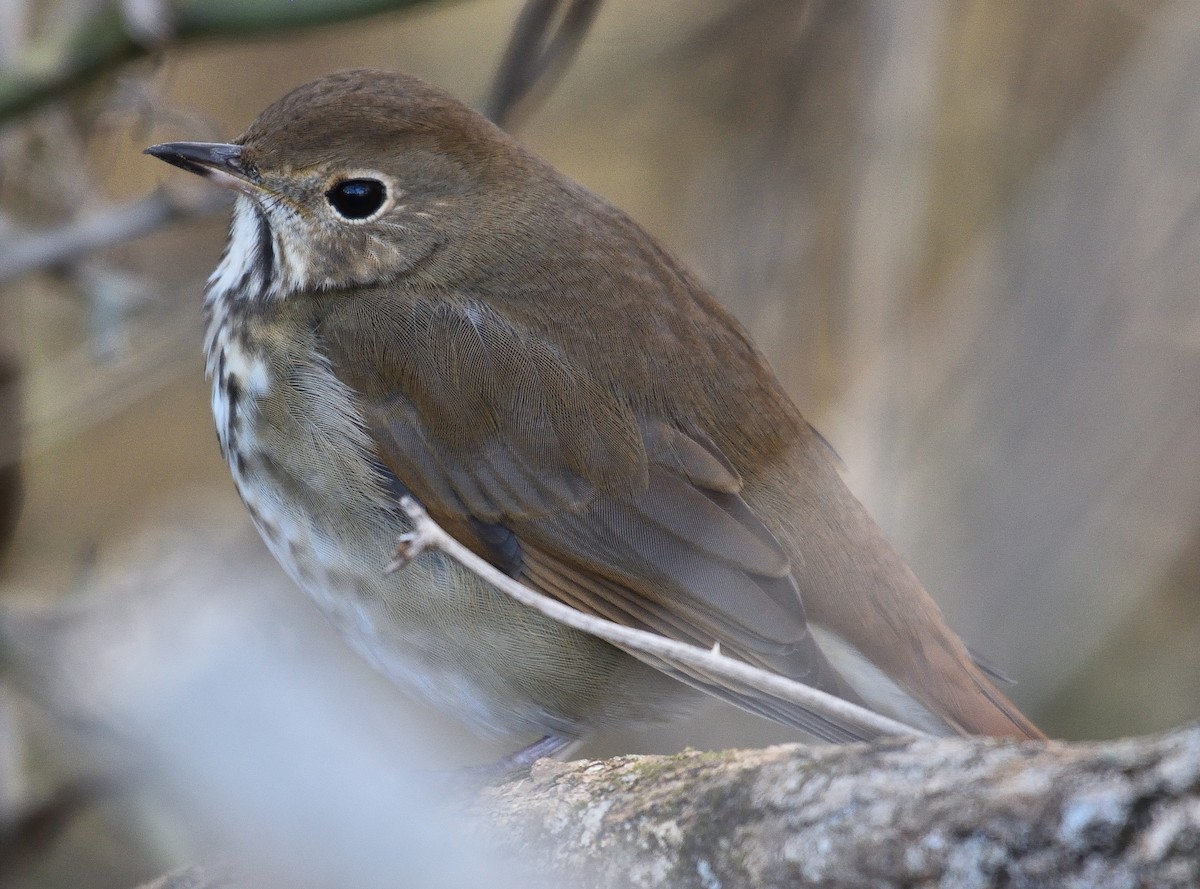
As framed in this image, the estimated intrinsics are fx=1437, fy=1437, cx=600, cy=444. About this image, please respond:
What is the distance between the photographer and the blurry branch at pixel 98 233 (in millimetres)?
4078

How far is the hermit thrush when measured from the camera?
3.06 meters

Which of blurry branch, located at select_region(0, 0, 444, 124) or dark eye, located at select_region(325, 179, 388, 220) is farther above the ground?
blurry branch, located at select_region(0, 0, 444, 124)

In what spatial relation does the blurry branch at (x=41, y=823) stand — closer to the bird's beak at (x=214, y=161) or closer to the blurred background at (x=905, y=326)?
the blurred background at (x=905, y=326)

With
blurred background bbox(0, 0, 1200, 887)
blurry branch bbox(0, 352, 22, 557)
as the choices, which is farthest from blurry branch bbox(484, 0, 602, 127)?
blurry branch bbox(0, 352, 22, 557)

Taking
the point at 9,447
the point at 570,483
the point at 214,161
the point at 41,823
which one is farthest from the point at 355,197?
the point at 41,823

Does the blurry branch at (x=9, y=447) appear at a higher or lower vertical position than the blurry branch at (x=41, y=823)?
higher

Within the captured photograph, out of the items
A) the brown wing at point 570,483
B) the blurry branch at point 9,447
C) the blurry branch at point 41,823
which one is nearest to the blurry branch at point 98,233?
the blurry branch at point 9,447

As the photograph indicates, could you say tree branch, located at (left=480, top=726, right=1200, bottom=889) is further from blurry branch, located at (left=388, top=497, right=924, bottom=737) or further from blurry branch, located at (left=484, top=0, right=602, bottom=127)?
blurry branch, located at (left=484, top=0, right=602, bottom=127)

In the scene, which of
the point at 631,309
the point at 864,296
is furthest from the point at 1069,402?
the point at 631,309

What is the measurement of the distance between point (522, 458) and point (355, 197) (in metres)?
0.80

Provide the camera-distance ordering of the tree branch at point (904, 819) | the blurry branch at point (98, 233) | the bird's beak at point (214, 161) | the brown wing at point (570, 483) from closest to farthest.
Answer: the tree branch at point (904, 819), the brown wing at point (570, 483), the bird's beak at point (214, 161), the blurry branch at point (98, 233)

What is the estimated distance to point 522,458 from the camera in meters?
3.14

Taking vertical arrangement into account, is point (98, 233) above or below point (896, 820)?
above

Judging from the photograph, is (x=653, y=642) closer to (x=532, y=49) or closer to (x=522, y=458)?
(x=522, y=458)
